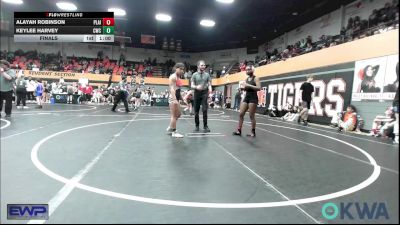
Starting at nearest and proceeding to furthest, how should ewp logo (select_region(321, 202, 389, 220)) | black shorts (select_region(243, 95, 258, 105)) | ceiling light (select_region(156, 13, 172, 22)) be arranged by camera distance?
ewp logo (select_region(321, 202, 389, 220)), black shorts (select_region(243, 95, 258, 105)), ceiling light (select_region(156, 13, 172, 22))

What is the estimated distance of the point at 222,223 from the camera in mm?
1758

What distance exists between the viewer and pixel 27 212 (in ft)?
5.44

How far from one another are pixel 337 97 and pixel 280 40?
39.4 ft

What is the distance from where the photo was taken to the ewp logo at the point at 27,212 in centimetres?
161

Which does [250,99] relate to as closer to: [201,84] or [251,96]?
[251,96]

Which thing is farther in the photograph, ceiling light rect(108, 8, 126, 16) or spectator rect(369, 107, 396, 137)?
ceiling light rect(108, 8, 126, 16)
